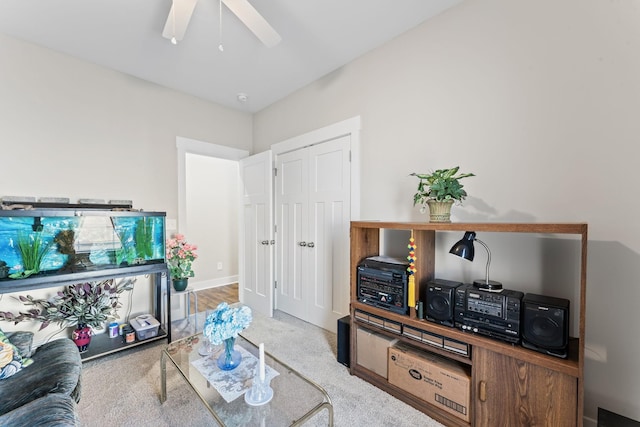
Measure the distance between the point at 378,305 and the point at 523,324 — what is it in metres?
0.81

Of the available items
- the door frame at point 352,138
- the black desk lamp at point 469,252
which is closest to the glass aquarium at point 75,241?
the door frame at point 352,138

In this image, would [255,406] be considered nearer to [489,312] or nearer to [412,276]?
[412,276]

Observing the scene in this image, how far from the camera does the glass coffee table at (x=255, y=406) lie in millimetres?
1123

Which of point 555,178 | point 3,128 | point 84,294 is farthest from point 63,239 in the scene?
point 555,178

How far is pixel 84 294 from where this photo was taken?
2219 millimetres

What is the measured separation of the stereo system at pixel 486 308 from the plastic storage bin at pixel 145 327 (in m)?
2.12

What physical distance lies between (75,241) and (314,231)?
6.81ft

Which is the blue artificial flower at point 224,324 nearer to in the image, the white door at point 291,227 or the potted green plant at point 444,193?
the potted green plant at point 444,193

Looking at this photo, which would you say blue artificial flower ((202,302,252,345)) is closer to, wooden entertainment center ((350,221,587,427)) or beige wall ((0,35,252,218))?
wooden entertainment center ((350,221,587,427))

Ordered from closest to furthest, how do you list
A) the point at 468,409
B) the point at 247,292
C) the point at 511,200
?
the point at 468,409 < the point at 511,200 < the point at 247,292

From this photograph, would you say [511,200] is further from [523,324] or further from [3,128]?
[3,128]

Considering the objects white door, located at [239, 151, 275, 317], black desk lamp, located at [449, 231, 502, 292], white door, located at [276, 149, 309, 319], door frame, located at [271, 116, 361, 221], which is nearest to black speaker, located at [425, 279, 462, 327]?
black desk lamp, located at [449, 231, 502, 292]

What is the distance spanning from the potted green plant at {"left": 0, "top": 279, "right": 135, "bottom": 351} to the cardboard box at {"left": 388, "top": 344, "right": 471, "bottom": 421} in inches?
98.8

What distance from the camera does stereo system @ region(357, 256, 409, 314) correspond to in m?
1.70
